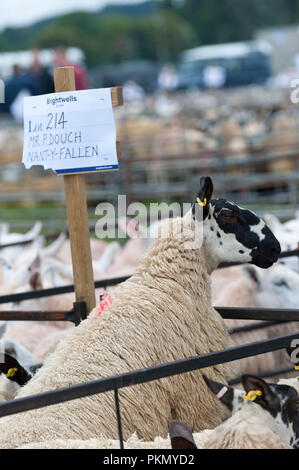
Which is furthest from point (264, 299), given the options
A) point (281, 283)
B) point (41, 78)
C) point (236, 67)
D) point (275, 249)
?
point (236, 67)

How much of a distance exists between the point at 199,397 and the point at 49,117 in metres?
1.41

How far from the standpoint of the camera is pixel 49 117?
11.2ft

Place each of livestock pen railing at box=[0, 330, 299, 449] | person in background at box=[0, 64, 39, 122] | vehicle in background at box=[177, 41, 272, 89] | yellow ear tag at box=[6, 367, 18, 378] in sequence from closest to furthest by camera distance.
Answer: livestock pen railing at box=[0, 330, 299, 449] < yellow ear tag at box=[6, 367, 18, 378] < person in background at box=[0, 64, 39, 122] < vehicle in background at box=[177, 41, 272, 89]


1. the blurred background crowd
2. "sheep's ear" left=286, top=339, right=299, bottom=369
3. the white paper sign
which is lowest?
"sheep's ear" left=286, top=339, right=299, bottom=369

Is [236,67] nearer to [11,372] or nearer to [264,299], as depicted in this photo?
[264,299]

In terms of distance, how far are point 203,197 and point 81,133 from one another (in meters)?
0.62

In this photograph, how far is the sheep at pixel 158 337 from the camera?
301 cm

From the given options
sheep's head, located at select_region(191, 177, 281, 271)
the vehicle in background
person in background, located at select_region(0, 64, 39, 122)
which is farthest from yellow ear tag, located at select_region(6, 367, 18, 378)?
the vehicle in background

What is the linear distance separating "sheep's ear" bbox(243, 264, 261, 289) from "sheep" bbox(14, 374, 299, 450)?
2242mm

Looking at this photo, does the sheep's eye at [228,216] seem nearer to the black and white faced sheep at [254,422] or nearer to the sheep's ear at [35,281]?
the black and white faced sheep at [254,422]

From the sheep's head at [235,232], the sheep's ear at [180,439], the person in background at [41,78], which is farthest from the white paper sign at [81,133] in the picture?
the person in background at [41,78]

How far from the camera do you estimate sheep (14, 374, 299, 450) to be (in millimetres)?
2357

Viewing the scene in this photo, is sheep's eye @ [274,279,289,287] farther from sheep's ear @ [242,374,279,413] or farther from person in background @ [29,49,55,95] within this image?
person in background @ [29,49,55,95]

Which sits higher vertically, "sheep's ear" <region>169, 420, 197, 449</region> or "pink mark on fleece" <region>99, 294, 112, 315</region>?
"pink mark on fleece" <region>99, 294, 112, 315</region>
